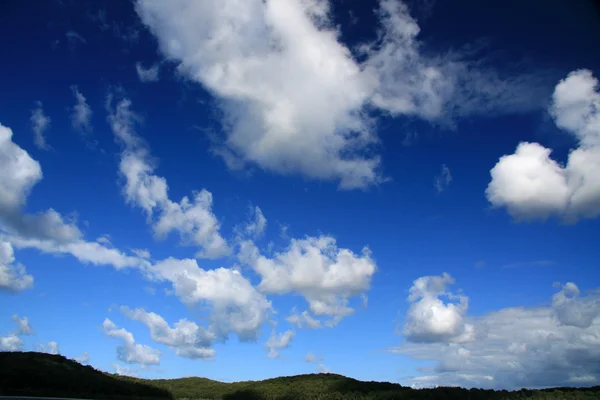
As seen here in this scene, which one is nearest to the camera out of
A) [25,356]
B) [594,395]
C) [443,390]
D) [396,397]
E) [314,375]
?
[594,395]

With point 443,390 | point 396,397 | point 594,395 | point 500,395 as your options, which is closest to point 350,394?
point 396,397

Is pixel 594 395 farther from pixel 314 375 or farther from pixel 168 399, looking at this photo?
pixel 314 375

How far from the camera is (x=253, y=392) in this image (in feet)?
569

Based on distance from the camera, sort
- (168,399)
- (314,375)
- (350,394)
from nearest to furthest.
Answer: (168,399)
(350,394)
(314,375)

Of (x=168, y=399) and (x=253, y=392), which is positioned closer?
(x=168, y=399)

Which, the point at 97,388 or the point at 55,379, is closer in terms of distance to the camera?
the point at 55,379

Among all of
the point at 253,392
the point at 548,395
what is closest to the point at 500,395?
the point at 548,395

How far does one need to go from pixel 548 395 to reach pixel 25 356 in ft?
323

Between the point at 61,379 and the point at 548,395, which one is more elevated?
the point at 61,379

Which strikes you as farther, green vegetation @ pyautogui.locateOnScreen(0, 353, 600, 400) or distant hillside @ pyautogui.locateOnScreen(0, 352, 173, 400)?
green vegetation @ pyautogui.locateOnScreen(0, 353, 600, 400)

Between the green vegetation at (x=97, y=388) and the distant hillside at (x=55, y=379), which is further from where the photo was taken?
the green vegetation at (x=97, y=388)

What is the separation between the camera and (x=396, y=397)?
4481 inches

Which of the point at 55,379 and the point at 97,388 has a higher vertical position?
the point at 55,379

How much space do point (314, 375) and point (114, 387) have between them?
125935 mm
